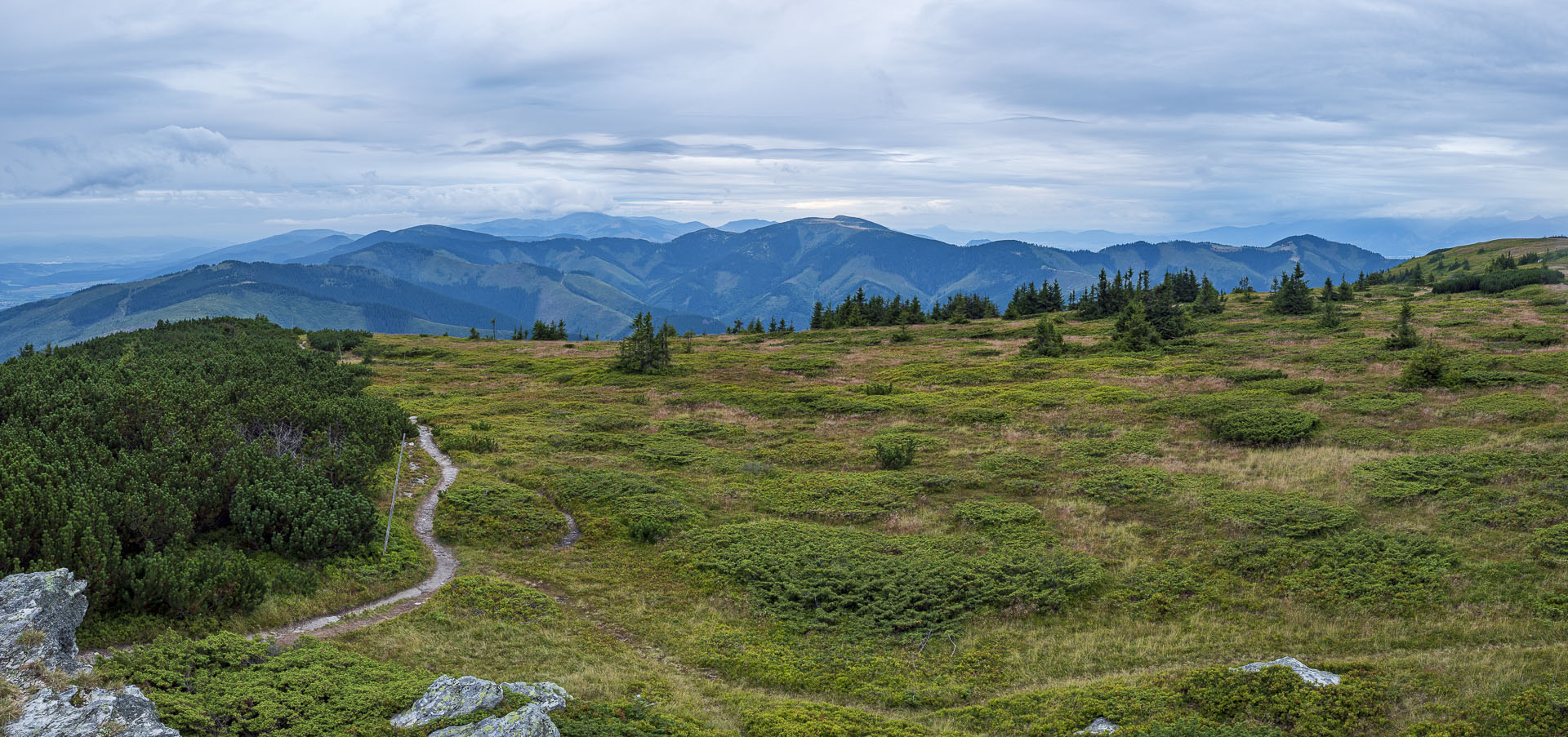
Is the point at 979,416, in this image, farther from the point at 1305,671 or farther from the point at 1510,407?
the point at 1305,671

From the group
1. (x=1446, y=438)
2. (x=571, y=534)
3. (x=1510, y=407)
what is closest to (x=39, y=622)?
(x=571, y=534)

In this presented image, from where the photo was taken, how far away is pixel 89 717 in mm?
10867

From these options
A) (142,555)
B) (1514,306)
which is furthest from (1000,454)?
(1514,306)

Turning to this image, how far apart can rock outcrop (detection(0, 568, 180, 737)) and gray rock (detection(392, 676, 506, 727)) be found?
124 inches

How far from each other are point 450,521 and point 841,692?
1758 cm

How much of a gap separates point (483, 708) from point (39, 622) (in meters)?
8.32

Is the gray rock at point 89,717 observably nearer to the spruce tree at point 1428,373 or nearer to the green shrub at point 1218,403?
the green shrub at point 1218,403

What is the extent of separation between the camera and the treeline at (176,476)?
16859 millimetres

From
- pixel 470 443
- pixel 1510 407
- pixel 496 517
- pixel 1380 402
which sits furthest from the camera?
pixel 470 443

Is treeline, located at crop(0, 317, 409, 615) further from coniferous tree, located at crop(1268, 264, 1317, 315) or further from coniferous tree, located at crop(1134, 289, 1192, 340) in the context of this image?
coniferous tree, located at crop(1268, 264, 1317, 315)

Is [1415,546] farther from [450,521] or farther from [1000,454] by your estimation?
[450,521]

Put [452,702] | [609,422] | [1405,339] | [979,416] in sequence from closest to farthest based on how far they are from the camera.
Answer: [452,702]
[979,416]
[609,422]
[1405,339]

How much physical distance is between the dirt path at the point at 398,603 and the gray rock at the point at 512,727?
7.47 metres

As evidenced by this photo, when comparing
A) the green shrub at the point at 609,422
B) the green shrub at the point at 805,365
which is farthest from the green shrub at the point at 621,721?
the green shrub at the point at 805,365
